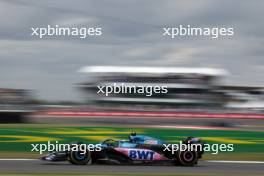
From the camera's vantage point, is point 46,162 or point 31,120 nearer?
point 46,162

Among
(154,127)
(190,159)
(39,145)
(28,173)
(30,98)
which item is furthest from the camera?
(30,98)

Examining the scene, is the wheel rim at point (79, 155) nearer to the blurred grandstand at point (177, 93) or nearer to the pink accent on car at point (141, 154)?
the pink accent on car at point (141, 154)

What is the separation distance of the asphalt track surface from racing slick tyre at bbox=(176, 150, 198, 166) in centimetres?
19

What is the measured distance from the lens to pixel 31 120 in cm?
2030

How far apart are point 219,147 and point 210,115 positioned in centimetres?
332

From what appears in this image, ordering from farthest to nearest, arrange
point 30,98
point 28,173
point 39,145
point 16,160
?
point 30,98 → point 39,145 → point 16,160 → point 28,173

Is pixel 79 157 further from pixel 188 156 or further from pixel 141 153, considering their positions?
pixel 188 156

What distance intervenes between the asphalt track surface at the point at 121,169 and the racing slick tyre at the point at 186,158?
19 cm

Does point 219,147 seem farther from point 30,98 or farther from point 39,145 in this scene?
point 30,98

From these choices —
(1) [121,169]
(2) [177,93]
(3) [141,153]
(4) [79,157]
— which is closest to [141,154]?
(3) [141,153]

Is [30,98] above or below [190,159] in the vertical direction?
above

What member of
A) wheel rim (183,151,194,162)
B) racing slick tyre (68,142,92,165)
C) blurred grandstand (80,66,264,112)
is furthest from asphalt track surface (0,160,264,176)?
blurred grandstand (80,66,264,112)

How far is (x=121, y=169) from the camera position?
37.8 ft

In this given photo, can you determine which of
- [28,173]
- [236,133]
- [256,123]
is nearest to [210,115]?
[256,123]
